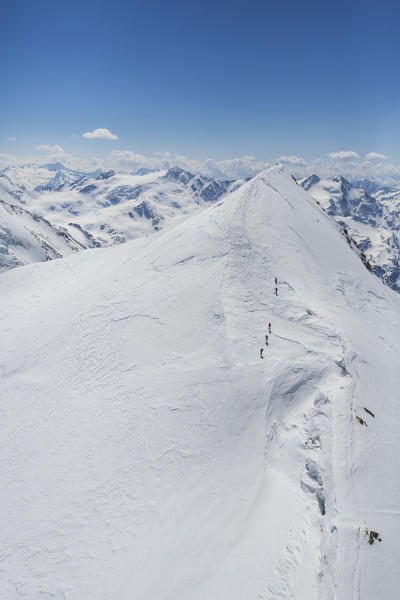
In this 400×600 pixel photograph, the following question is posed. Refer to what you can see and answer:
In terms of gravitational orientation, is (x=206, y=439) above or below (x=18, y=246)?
below

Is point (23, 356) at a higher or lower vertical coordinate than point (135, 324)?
lower

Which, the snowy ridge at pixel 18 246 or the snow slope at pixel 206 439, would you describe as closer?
the snow slope at pixel 206 439

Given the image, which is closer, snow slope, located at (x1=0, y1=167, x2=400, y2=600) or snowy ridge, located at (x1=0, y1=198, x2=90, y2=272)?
snow slope, located at (x1=0, y1=167, x2=400, y2=600)

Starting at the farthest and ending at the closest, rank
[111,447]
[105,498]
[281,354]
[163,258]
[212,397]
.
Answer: [163,258]
[281,354]
[212,397]
[111,447]
[105,498]

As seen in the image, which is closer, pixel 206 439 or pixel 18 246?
pixel 206 439

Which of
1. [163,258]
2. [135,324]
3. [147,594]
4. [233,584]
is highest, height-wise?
[163,258]

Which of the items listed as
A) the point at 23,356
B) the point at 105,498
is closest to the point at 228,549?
the point at 105,498

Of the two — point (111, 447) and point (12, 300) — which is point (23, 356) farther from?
point (12, 300)

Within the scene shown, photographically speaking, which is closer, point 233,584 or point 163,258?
point 233,584
